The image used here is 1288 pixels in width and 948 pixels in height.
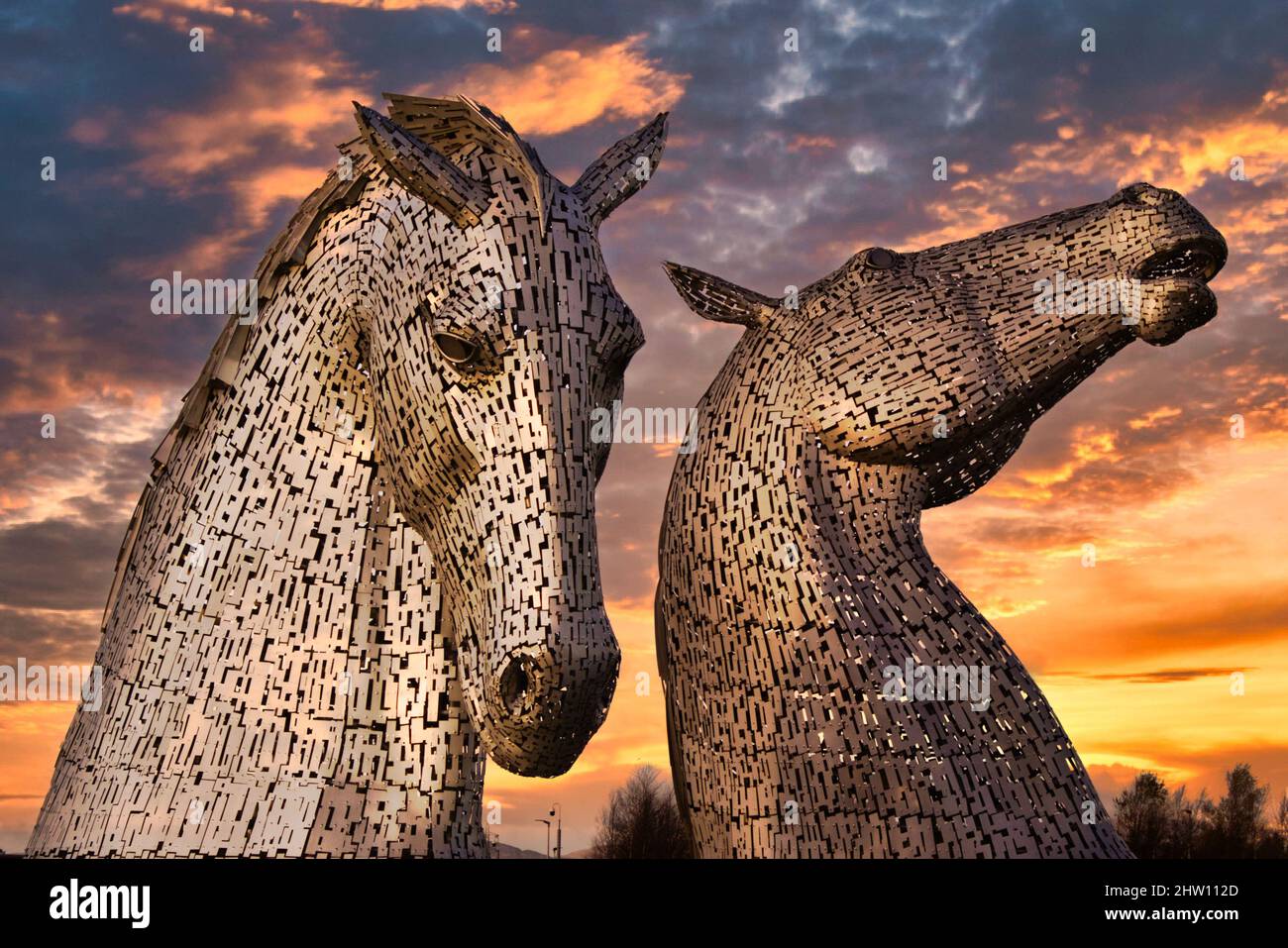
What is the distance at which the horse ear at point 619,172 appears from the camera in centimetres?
303

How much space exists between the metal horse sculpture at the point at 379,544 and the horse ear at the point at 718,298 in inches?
84.8

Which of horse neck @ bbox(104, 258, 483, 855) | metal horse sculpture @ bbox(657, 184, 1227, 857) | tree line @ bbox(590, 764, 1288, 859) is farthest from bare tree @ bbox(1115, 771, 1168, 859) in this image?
horse neck @ bbox(104, 258, 483, 855)

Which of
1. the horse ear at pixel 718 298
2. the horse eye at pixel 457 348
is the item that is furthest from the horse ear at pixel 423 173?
the horse ear at pixel 718 298

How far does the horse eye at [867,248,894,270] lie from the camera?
5035 millimetres

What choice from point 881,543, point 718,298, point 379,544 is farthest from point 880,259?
point 379,544

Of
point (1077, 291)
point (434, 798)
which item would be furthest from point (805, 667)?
point (434, 798)

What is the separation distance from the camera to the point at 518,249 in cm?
269

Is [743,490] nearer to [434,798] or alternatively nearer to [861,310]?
[861,310]

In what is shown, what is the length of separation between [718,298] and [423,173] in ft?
8.38

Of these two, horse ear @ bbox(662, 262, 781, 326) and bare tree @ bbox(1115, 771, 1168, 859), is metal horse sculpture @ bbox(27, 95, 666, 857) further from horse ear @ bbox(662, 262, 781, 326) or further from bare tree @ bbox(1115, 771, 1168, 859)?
bare tree @ bbox(1115, 771, 1168, 859)

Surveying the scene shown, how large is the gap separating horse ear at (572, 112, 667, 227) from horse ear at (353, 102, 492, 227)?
0.27 metres

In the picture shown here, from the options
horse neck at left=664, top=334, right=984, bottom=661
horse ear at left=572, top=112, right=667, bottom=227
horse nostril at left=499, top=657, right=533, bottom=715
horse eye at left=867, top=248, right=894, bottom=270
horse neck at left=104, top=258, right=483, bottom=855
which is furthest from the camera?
horse eye at left=867, top=248, right=894, bottom=270
